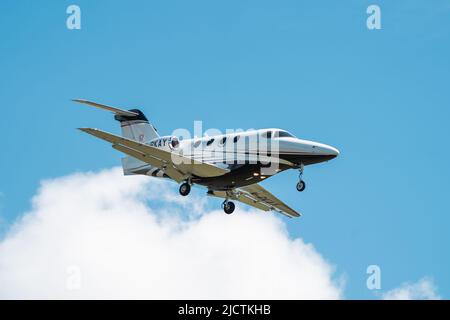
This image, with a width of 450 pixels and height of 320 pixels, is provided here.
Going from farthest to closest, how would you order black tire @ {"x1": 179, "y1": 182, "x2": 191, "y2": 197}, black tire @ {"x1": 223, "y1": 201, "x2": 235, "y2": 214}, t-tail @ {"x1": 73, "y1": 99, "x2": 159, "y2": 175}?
t-tail @ {"x1": 73, "y1": 99, "x2": 159, "y2": 175}, black tire @ {"x1": 223, "y1": 201, "x2": 235, "y2": 214}, black tire @ {"x1": 179, "y1": 182, "x2": 191, "y2": 197}

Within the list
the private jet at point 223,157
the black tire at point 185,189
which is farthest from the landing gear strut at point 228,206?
the black tire at point 185,189

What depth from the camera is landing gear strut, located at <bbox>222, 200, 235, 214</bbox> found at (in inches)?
1563

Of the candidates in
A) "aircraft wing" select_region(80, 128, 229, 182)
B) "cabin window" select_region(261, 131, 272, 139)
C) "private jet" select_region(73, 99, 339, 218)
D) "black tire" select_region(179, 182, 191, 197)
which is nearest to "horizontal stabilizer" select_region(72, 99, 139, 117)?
"private jet" select_region(73, 99, 339, 218)

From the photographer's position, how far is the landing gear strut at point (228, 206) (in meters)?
39.7

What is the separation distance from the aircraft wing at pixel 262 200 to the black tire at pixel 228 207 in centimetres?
69

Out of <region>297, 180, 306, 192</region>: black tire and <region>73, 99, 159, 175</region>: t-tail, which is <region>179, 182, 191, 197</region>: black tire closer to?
<region>73, 99, 159, 175</region>: t-tail

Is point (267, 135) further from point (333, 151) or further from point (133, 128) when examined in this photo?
point (133, 128)

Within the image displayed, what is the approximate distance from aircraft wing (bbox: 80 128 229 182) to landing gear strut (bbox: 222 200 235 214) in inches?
112
